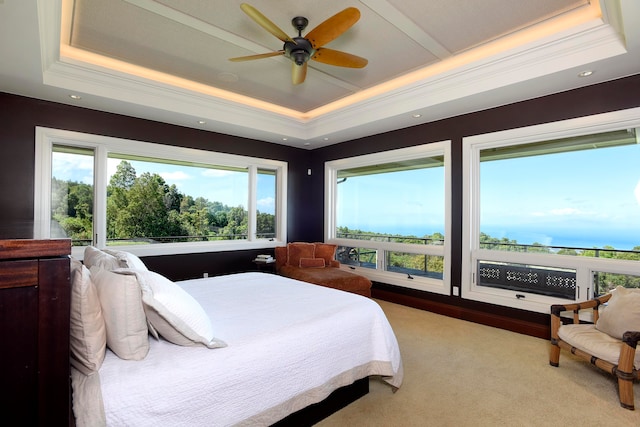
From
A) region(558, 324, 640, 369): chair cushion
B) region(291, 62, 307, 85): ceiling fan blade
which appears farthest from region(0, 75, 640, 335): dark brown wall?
region(291, 62, 307, 85): ceiling fan blade

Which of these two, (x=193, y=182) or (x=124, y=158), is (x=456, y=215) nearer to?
(x=193, y=182)

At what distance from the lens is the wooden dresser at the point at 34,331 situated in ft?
2.84

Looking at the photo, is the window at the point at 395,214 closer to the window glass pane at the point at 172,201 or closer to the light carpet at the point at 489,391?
the light carpet at the point at 489,391

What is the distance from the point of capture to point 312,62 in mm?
3393

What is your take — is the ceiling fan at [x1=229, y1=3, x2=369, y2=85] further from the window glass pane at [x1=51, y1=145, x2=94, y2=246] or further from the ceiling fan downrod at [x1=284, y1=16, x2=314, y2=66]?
the window glass pane at [x1=51, y1=145, x2=94, y2=246]

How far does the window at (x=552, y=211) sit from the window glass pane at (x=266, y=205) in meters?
3.19

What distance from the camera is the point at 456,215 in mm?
4102

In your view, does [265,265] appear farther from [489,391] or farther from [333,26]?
[333,26]

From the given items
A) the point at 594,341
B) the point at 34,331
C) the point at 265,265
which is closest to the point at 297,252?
the point at 265,265

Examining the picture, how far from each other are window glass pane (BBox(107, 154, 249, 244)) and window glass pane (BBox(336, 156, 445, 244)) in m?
1.79

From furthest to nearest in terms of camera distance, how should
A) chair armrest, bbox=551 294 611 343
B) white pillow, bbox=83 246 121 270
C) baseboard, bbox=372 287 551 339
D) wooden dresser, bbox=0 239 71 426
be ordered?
baseboard, bbox=372 287 551 339
chair armrest, bbox=551 294 611 343
white pillow, bbox=83 246 121 270
wooden dresser, bbox=0 239 71 426

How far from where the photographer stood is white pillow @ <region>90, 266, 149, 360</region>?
1400 millimetres

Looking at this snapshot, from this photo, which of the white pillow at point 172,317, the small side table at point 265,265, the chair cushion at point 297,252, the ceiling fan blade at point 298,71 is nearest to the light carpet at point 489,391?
the white pillow at point 172,317

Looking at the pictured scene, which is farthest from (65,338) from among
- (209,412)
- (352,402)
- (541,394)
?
(541,394)
